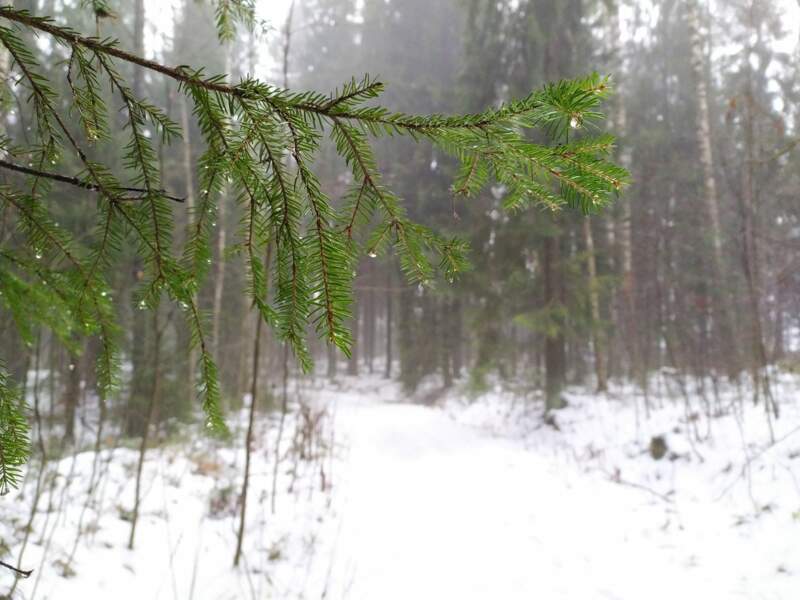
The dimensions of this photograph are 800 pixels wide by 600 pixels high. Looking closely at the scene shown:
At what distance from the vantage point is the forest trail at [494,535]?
10.5 ft

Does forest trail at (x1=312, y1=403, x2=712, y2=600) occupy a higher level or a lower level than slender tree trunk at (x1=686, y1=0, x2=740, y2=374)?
lower

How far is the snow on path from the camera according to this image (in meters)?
3.15

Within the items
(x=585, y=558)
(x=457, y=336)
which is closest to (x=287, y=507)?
(x=585, y=558)

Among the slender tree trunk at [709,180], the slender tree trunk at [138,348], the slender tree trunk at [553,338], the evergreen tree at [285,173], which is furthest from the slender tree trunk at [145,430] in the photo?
the slender tree trunk at [709,180]

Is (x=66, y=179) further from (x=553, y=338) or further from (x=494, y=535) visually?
(x=553, y=338)

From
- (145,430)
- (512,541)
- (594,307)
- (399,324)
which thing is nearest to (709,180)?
(594,307)

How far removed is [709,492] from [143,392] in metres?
8.36

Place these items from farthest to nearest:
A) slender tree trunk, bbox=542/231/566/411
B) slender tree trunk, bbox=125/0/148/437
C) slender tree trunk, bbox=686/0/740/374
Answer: slender tree trunk, bbox=686/0/740/374 → slender tree trunk, bbox=542/231/566/411 → slender tree trunk, bbox=125/0/148/437

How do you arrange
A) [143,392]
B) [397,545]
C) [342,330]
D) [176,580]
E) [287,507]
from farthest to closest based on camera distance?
[143,392] < [287,507] < [397,545] < [176,580] < [342,330]

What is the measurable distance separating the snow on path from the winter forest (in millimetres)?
33

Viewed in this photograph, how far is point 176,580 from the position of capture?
2.93m

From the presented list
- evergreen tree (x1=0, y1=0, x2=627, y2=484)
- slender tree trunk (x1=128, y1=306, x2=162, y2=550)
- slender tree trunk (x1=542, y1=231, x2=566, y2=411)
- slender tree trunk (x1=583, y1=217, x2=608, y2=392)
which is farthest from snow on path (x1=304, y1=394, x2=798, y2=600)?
slender tree trunk (x1=583, y1=217, x2=608, y2=392)

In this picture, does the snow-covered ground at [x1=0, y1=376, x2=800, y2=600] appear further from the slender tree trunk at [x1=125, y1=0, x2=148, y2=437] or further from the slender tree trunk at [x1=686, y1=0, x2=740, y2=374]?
the slender tree trunk at [x1=686, y1=0, x2=740, y2=374]

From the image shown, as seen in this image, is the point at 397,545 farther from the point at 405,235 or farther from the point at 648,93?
the point at 648,93
